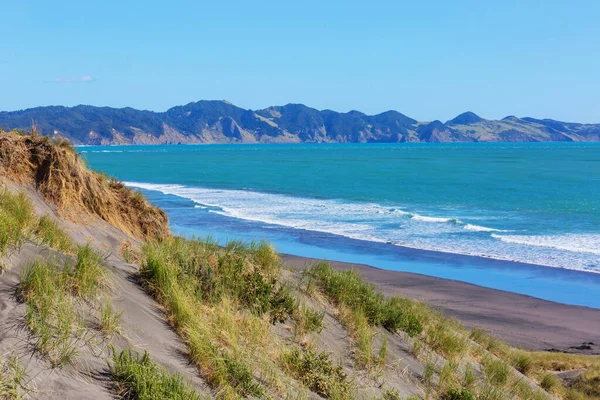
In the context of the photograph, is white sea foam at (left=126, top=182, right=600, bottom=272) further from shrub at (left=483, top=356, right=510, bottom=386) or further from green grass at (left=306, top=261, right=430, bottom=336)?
green grass at (left=306, top=261, right=430, bottom=336)

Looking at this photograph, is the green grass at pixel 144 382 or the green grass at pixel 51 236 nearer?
the green grass at pixel 144 382

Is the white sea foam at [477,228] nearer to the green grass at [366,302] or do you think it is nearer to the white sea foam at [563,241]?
the white sea foam at [563,241]

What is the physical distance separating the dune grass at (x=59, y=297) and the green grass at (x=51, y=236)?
3.04ft

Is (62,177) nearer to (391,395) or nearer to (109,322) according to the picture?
(109,322)

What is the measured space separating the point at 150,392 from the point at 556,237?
30.5 meters

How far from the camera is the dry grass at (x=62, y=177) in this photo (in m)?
11.1

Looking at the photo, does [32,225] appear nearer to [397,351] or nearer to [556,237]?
[397,351]

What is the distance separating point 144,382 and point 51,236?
3488 millimetres

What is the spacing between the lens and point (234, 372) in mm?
6168

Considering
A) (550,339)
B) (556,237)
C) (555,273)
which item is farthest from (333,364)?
(556,237)

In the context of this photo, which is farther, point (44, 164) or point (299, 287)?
point (44, 164)

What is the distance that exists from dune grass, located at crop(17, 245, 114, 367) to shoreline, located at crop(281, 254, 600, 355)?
987cm

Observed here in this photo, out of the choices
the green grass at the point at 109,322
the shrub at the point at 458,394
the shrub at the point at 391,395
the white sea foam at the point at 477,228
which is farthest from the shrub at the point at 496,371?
the white sea foam at the point at 477,228

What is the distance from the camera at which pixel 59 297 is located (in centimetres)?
592
